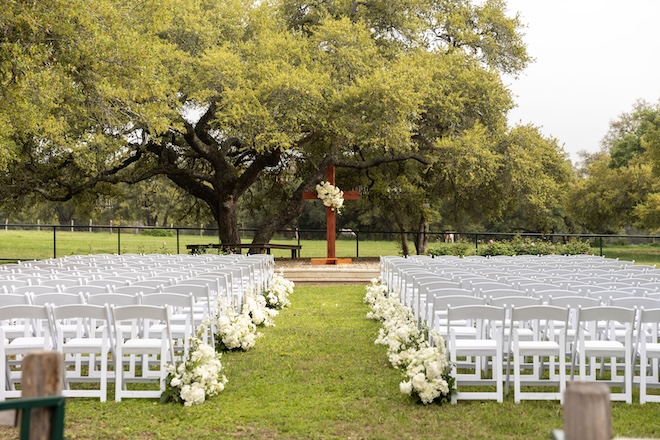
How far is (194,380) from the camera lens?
7301 mm

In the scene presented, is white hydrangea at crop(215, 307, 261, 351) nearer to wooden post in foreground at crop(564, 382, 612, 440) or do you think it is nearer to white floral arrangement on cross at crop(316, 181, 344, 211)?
wooden post in foreground at crop(564, 382, 612, 440)

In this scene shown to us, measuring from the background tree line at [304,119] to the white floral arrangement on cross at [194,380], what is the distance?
9277mm

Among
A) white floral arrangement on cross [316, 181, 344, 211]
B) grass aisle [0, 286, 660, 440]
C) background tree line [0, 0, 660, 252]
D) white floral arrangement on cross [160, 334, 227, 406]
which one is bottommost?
grass aisle [0, 286, 660, 440]

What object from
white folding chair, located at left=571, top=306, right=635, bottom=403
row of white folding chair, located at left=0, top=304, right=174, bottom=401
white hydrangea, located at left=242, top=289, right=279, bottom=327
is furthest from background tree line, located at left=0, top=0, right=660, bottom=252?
white folding chair, located at left=571, top=306, right=635, bottom=403

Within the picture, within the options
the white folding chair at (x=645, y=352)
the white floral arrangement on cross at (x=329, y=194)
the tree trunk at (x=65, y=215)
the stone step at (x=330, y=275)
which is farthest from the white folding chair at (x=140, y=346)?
the tree trunk at (x=65, y=215)

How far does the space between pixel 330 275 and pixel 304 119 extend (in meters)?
5.26

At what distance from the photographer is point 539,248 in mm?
25922

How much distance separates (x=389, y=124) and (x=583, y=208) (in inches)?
1156

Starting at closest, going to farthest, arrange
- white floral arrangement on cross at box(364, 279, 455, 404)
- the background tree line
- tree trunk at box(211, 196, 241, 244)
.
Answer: white floral arrangement on cross at box(364, 279, 455, 404), the background tree line, tree trunk at box(211, 196, 241, 244)

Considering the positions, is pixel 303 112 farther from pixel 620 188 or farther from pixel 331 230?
pixel 620 188

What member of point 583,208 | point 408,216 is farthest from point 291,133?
point 583,208

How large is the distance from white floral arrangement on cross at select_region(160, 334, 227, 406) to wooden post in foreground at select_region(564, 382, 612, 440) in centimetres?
517

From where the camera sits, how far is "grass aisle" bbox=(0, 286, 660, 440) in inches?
249

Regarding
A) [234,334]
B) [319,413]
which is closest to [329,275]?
[234,334]
